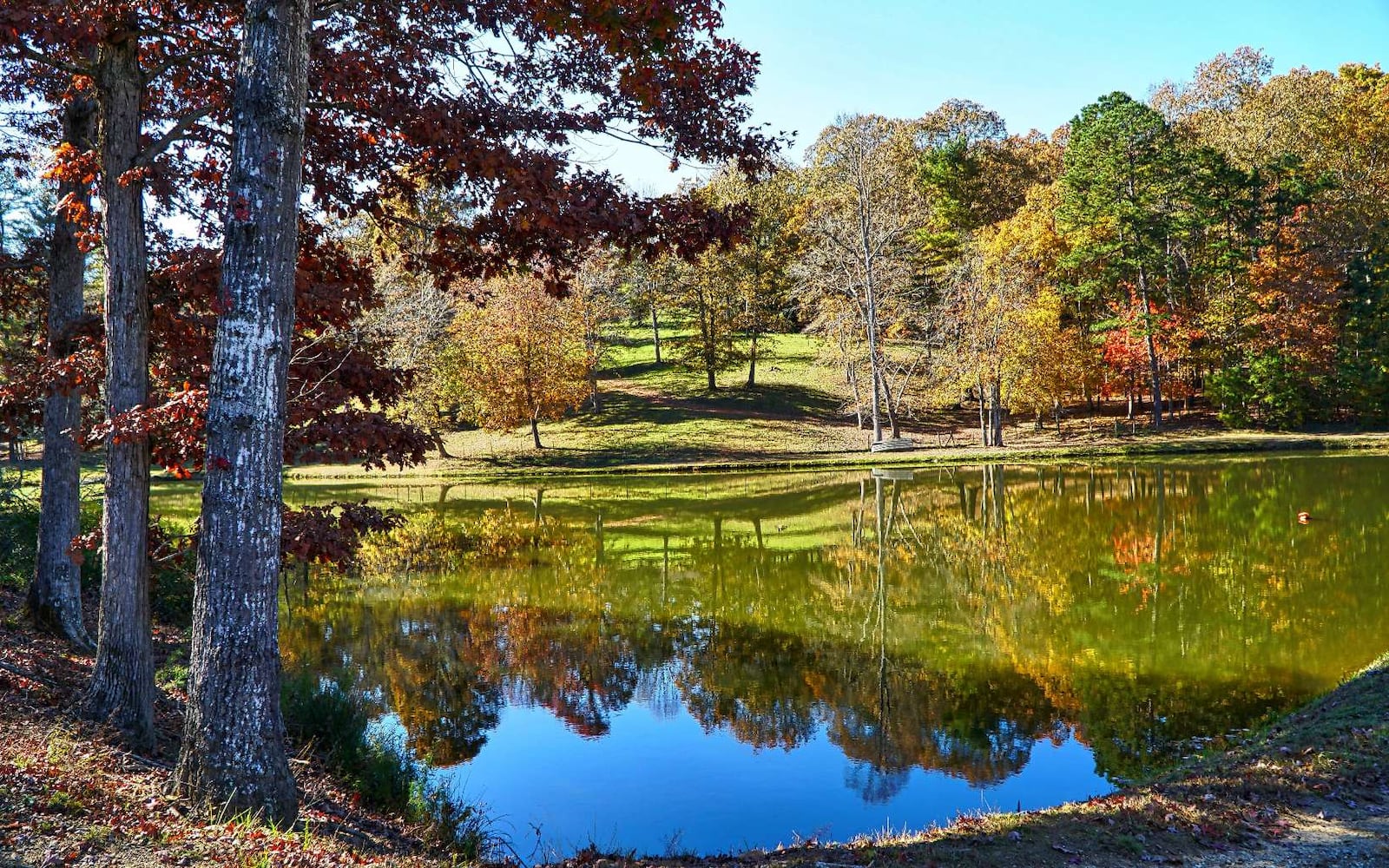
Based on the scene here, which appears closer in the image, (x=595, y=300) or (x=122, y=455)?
(x=122, y=455)

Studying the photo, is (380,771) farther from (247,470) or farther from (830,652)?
(830,652)

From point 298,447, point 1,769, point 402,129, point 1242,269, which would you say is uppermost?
point 1242,269

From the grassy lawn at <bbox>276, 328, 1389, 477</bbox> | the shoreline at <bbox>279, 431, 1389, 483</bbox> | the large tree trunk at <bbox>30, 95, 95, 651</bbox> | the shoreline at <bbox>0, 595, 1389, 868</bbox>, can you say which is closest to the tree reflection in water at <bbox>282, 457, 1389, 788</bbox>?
the shoreline at <bbox>0, 595, 1389, 868</bbox>

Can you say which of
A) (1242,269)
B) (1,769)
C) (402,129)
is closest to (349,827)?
(1,769)

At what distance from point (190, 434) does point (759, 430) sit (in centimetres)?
3763

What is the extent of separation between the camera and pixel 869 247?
39.9 m

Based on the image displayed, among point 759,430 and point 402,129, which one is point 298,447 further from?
point 759,430

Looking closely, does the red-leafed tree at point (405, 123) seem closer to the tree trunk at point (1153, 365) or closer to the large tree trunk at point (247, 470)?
the large tree trunk at point (247, 470)

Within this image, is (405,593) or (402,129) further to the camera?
(405,593)

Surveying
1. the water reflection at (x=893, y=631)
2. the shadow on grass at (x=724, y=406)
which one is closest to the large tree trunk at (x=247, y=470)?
the water reflection at (x=893, y=631)

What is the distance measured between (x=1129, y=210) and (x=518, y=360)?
3037 cm

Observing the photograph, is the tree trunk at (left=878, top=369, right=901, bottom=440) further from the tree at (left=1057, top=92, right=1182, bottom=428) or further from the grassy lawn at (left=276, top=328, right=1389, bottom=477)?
the tree at (left=1057, top=92, right=1182, bottom=428)

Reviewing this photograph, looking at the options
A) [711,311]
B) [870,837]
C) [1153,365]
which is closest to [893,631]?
[870,837]

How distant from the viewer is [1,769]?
530 cm
